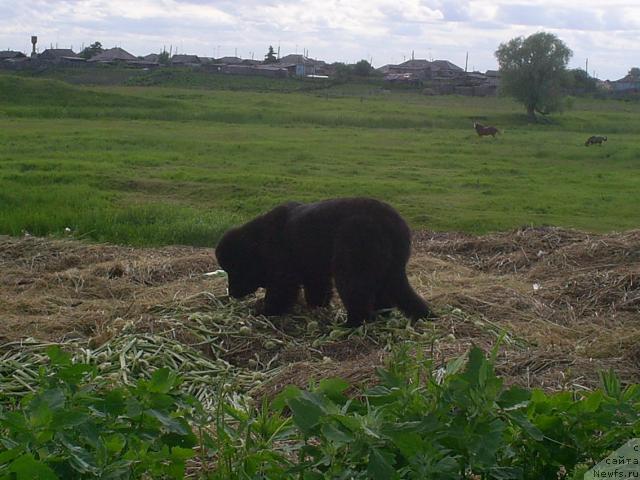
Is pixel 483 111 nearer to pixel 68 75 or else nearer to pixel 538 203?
pixel 68 75

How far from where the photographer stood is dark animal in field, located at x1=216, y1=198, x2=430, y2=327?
26.9ft

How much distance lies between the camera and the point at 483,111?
55.4 metres

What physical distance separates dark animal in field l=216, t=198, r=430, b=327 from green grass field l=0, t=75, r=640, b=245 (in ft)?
14.8

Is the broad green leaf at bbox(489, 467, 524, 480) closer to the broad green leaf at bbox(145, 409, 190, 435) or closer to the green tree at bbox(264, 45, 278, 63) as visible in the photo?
the broad green leaf at bbox(145, 409, 190, 435)

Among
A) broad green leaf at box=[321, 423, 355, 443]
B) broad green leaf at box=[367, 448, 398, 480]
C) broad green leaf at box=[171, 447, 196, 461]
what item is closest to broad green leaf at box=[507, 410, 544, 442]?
broad green leaf at box=[367, 448, 398, 480]

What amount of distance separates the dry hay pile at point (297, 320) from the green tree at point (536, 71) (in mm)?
41627

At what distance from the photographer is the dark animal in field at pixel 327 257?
8.20 m

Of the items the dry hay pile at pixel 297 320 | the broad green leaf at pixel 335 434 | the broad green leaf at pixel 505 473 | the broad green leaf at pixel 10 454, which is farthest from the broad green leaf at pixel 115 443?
the dry hay pile at pixel 297 320

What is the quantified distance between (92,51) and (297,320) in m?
105

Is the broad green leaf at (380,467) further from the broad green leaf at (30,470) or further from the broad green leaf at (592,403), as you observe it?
the broad green leaf at (30,470)

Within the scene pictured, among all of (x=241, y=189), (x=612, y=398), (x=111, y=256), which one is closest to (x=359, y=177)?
(x=241, y=189)

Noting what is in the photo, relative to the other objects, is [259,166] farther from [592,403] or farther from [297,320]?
[592,403]

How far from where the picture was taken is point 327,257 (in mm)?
8664

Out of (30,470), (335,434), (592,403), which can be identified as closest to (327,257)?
(592,403)
